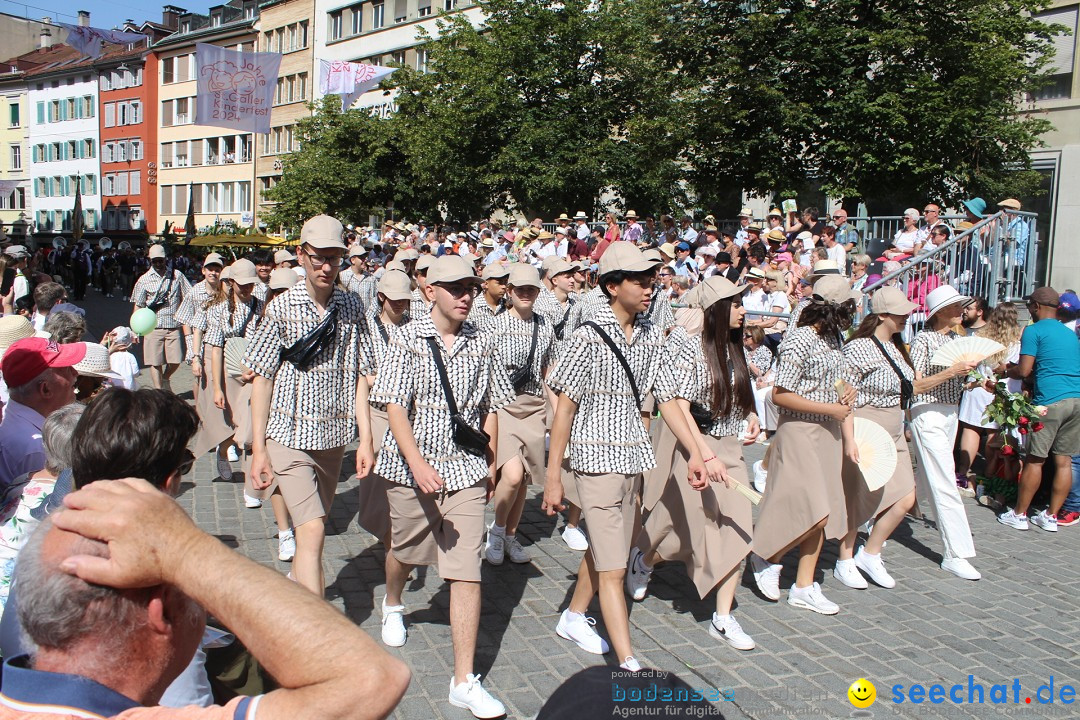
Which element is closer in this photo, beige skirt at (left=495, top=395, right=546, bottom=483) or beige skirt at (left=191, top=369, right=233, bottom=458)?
beige skirt at (left=495, top=395, right=546, bottom=483)

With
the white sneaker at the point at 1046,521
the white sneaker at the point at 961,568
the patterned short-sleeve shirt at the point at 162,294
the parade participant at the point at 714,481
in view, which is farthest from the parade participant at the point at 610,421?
the patterned short-sleeve shirt at the point at 162,294

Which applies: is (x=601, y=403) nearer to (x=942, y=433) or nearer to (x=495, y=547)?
(x=495, y=547)

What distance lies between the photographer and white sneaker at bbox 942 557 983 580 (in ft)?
21.2

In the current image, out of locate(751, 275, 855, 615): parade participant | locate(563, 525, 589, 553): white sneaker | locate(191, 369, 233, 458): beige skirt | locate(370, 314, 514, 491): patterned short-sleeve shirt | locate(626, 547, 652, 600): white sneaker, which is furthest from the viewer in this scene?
locate(191, 369, 233, 458): beige skirt

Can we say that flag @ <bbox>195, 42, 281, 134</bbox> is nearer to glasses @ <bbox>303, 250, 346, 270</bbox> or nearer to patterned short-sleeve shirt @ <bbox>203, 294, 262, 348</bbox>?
patterned short-sleeve shirt @ <bbox>203, 294, 262, 348</bbox>

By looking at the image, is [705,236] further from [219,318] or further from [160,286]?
[219,318]

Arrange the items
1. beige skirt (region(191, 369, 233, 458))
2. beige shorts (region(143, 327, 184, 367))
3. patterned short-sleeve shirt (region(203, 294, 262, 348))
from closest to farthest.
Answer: patterned short-sleeve shirt (region(203, 294, 262, 348))
beige skirt (region(191, 369, 233, 458))
beige shorts (region(143, 327, 184, 367))

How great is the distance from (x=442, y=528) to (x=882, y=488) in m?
3.30

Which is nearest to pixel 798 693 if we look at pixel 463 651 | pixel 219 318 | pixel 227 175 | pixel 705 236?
pixel 463 651

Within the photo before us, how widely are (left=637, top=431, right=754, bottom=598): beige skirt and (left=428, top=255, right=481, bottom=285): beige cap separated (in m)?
1.68

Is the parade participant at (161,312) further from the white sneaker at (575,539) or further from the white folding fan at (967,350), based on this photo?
the white folding fan at (967,350)

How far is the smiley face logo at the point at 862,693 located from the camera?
14.5 feet

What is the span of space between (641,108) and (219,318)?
24757mm

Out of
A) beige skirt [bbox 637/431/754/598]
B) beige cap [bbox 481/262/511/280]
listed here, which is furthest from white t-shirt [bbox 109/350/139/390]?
Result: beige skirt [bbox 637/431/754/598]
